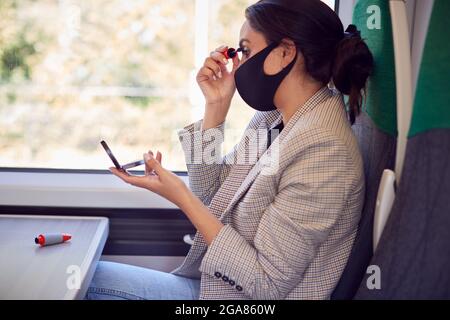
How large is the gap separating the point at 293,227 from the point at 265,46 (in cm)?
41

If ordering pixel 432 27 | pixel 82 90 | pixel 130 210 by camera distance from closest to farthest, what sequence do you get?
pixel 432 27 → pixel 130 210 → pixel 82 90

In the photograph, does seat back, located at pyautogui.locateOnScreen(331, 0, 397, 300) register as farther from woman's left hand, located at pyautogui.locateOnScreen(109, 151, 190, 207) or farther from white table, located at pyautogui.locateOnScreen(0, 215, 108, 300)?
white table, located at pyautogui.locateOnScreen(0, 215, 108, 300)

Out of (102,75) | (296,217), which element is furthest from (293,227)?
(102,75)

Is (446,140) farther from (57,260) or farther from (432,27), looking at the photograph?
(57,260)

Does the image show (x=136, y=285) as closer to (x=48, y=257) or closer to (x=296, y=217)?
(x=48, y=257)

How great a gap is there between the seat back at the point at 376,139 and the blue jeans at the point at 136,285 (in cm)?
41

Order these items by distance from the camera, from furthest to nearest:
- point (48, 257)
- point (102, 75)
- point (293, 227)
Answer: point (102, 75), point (48, 257), point (293, 227)

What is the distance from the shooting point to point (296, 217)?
997mm

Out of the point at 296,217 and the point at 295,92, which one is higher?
the point at 295,92

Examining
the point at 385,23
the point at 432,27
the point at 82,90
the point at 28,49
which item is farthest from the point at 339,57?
the point at 28,49

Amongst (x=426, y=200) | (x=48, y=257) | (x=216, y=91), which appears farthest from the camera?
(x=216, y=91)

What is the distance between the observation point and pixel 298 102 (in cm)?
116

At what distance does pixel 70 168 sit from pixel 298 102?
2.91ft

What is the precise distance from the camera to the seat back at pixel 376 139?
39.5 inches
